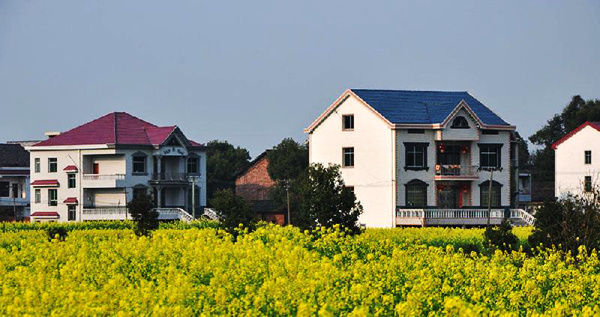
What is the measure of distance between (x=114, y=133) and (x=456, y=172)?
26.0 meters

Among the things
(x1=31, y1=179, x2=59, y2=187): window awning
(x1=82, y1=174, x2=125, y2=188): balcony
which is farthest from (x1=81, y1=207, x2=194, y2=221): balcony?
(x1=31, y1=179, x2=59, y2=187): window awning

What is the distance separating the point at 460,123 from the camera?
66625 mm

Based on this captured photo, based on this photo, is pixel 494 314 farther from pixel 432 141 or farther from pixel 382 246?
pixel 432 141

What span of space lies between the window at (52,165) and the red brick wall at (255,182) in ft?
64.4

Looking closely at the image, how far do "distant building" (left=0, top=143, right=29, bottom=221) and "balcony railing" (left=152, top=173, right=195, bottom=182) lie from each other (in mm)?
15982

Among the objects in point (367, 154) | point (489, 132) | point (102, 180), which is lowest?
point (102, 180)

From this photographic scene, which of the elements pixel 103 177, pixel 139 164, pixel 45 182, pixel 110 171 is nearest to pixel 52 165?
pixel 45 182

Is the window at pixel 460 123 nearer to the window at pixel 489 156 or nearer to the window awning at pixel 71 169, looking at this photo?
the window at pixel 489 156

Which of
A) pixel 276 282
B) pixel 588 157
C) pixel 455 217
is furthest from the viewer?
pixel 588 157

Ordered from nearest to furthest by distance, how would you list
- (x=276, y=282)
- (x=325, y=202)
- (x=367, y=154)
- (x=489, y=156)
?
(x=276, y=282)
(x=325, y=202)
(x=367, y=154)
(x=489, y=156)

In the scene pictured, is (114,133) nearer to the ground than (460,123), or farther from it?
farther from it

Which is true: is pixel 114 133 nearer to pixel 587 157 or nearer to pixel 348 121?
pixel 348 121

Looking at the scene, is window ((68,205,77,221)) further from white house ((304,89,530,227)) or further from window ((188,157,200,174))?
white house ((304,89,530,227))

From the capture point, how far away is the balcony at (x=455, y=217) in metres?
63.7
